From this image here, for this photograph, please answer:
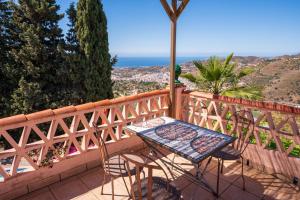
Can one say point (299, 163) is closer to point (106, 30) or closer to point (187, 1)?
point (187, 1)

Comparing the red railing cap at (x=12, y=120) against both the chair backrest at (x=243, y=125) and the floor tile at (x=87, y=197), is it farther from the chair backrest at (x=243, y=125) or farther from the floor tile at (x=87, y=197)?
the chair backrest at (x=243, y=125)

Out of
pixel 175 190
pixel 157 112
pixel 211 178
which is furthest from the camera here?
pixel 157 112

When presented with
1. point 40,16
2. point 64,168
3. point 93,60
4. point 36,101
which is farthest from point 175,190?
point 40,16

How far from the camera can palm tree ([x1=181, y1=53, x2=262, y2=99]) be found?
4828mm

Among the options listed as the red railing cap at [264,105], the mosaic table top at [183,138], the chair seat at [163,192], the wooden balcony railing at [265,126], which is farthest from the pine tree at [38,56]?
the chair seat at [163,192]

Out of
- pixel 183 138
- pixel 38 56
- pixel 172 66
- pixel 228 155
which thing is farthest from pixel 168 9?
pixel 38 56

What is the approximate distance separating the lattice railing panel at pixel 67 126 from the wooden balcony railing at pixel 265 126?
716 millimetres

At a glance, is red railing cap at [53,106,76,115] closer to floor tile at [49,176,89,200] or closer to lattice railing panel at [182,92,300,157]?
floor tile at [49,176,89,200]

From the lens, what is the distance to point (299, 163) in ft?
7.84

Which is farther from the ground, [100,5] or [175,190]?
[100,5]

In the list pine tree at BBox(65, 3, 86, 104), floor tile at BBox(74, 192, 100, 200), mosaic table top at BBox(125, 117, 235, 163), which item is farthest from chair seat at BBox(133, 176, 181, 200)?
pine tree at BBox(65, 3, 86, 104)

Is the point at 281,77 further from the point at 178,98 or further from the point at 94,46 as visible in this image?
the point at 178,98

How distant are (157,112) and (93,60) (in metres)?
6.11

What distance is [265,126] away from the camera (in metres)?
2.86
